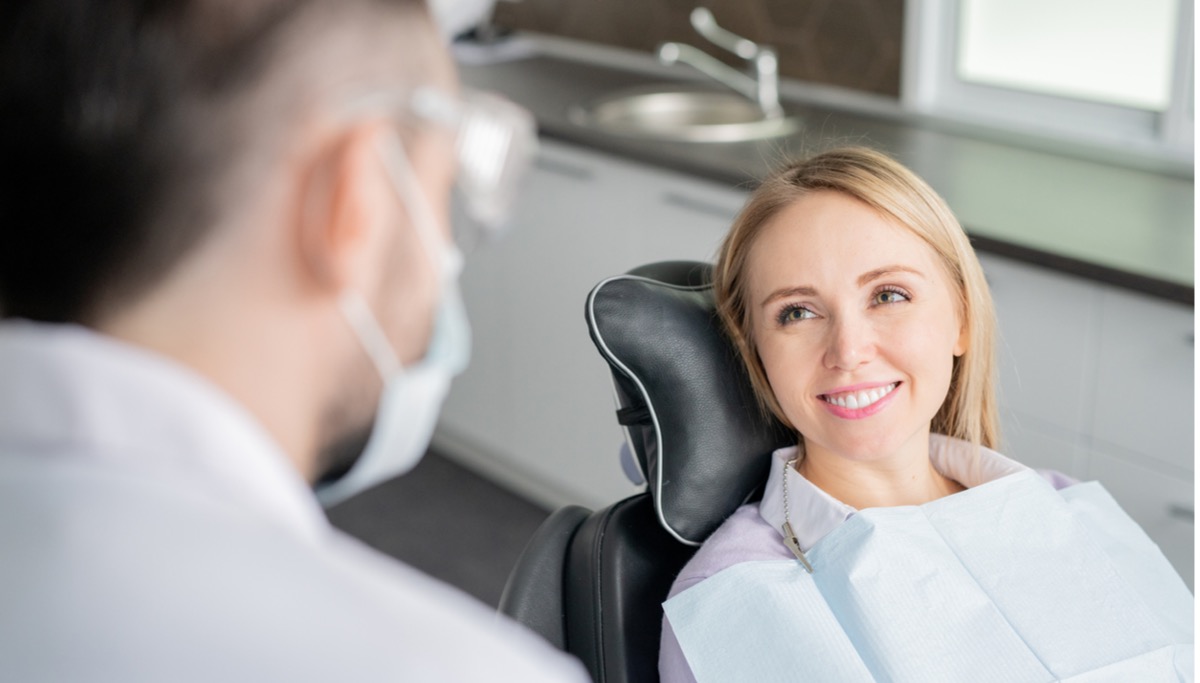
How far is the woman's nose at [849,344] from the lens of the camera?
4.31ft

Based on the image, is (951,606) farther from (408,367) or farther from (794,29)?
(794,29)

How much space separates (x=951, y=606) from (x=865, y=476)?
7.2 inches

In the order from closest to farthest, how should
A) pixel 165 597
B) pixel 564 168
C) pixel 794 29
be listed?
1. pixel 165 597
2. pixel 564 168
3. pixel 794 29

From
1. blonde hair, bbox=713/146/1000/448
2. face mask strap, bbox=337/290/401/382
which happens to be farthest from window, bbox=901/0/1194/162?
face mask strap, bbox=337/290/401/382

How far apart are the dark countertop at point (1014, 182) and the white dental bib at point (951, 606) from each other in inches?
25.1

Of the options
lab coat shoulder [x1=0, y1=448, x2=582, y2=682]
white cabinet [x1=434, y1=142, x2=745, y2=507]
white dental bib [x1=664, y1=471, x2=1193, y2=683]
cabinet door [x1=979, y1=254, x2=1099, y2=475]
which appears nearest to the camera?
lab coat shoulder [x1=0, y1=448, x2=582, y2=682]

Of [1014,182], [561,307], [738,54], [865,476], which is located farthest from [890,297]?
[738,54]

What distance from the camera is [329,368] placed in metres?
0.68

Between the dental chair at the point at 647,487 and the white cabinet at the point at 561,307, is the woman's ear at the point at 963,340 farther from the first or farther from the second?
the white cabinet at the point at 561,307

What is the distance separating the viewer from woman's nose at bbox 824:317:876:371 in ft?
4.31

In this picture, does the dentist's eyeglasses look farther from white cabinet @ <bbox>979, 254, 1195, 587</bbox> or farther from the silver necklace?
white cabinet @ <bbox>979, 254, 1195, 587</bbox>

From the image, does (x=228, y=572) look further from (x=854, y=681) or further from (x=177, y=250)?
(x=854, y=681)

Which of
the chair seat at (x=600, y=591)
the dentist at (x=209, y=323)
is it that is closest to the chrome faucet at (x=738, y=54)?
the chair seat at (x=600, y=591)

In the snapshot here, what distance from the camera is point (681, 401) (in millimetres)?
1357
